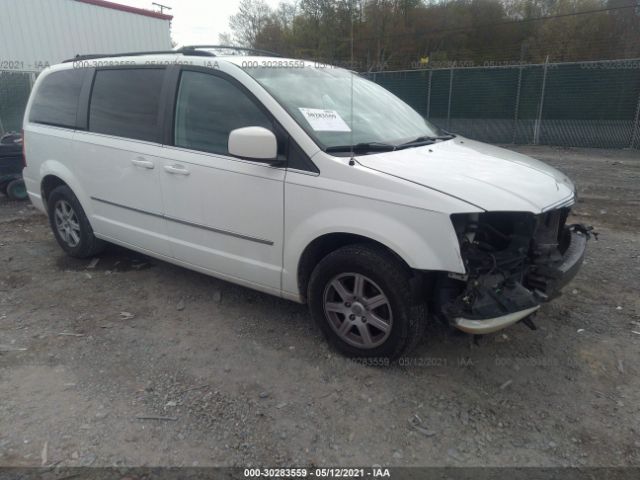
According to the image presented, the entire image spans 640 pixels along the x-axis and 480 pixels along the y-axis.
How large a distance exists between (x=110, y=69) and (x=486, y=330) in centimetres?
Result: 375

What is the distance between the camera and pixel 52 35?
14.1 meters

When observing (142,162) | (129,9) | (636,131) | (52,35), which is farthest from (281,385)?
(129,9)

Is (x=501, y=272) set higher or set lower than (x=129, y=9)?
lower

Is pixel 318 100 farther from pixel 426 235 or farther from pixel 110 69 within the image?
pixel 110 69

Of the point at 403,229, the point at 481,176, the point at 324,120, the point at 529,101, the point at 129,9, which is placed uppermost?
the point at 129,9

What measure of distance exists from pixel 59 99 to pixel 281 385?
364 cm

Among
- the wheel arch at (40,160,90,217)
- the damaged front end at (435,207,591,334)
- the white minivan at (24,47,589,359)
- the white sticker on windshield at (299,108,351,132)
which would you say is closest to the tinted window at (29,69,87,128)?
the white minivan at (24,47,589,359)

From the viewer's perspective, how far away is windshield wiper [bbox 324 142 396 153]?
2.92m

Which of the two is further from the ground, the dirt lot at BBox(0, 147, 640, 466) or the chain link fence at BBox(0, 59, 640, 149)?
the chain link fence at BBox(0, 59, 640, 149)

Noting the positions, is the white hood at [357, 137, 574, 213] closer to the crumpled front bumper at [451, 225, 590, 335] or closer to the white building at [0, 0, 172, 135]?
the crumpled front bumper at [451, 225, 590, 335]

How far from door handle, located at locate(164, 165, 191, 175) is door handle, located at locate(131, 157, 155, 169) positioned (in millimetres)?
186

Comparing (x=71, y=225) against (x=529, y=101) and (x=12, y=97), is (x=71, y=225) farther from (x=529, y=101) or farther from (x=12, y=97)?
(x=529, y=101)

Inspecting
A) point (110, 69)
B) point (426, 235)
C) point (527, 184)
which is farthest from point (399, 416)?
point (110, 69)

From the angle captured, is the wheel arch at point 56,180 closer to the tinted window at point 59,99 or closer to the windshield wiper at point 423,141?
the tinted window at point 59,99
